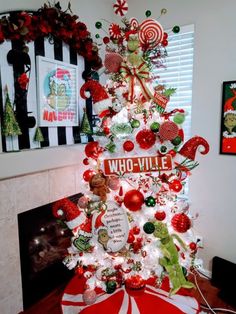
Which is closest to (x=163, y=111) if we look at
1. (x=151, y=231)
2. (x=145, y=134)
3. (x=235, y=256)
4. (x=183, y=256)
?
(x=145, y=134)

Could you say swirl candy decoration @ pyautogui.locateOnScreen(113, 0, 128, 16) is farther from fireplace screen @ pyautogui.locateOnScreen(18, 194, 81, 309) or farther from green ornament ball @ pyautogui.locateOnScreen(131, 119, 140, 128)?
fireplace screen @ pyautogui.locateOnScreen(18, 194, 81, 309)

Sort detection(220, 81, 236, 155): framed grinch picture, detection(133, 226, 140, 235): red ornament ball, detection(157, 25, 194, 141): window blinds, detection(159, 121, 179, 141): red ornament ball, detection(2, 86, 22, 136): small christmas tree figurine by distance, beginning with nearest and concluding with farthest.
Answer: detection(159, 121, 179, 141): red ornament ball
detection(133, 226, 140, 235): red ornament ball
detection(2, 86, 22, 136): small christmas tree figurine
detection(220, 81, 236, 155): framed grinch picture
detection(157, 25, 194, 141): window blinds

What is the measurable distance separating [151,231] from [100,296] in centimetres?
66

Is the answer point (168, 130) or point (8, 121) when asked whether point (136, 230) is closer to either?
point (168, 130)

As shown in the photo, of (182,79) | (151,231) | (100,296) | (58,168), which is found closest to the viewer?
(151,231)

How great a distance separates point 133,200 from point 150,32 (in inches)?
38.2

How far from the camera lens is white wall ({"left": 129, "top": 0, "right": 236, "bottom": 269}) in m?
2.01

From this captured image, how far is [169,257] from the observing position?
4.77ft

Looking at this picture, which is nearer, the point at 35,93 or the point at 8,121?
the point at 8,121

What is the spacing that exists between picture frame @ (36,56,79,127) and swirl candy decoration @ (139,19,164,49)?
795mm

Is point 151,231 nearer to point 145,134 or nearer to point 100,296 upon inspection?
point 145,134

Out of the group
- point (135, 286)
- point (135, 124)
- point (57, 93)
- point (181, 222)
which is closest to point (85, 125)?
point (57, 93)

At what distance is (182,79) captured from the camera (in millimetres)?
2311

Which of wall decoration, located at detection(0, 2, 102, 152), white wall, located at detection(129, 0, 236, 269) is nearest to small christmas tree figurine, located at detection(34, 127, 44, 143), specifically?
wall decoration, located at detection(0, 2, 102, 152)
